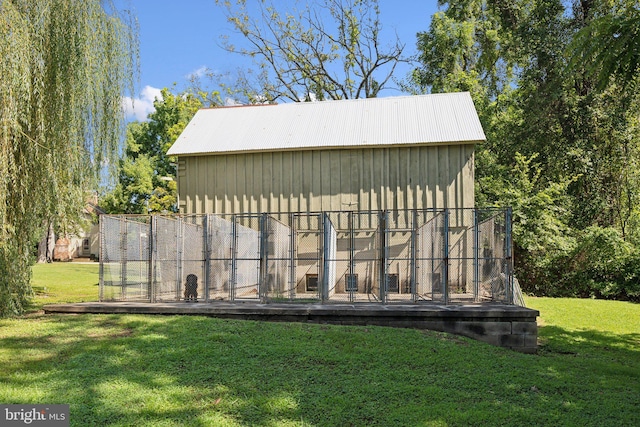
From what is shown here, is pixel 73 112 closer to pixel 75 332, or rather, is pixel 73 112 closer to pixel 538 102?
pixel 75 332

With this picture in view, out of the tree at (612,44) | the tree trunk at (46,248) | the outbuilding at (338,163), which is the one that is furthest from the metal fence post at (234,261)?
the tree trunk at (46,248)

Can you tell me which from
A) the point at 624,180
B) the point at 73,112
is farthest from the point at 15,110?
the point at 624,180

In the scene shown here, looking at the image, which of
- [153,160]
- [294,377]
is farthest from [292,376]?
[153,160]

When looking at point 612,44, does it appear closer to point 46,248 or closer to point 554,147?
point 554,147

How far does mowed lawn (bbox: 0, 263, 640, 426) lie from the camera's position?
5465mm

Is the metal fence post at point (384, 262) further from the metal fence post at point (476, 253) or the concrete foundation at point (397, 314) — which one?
the metal fence post at point (476, 253)

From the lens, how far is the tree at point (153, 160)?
31.7 m

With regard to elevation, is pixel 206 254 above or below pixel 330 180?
below

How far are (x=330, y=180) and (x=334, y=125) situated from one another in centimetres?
241

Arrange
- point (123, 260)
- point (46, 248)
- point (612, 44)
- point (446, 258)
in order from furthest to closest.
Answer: point (46, 248), point (123, 260), point (446, 258), point (612, 44)

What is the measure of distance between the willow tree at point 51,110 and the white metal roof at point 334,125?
621 centimetres

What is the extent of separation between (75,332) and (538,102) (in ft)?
64.9

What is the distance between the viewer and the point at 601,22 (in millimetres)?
6121

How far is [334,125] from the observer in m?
17.5
